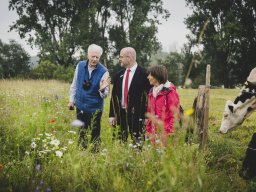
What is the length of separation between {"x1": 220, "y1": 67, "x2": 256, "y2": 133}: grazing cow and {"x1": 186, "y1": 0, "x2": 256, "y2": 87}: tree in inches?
791

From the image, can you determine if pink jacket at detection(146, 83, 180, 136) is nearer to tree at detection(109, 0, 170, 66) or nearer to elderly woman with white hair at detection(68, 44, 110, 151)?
elderly woman with white hair at detection(68, 44, 110, 151)

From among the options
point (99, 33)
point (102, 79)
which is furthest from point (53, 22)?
point (102, 79)

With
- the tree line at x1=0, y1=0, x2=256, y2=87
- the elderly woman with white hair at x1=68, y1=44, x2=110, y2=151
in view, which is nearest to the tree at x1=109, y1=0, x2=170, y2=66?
the tree line at x1=0, y1=0, x2=256, y2=87

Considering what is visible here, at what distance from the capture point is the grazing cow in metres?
3.82

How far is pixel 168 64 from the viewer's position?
147 feet

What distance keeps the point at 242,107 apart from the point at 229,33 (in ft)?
73.5

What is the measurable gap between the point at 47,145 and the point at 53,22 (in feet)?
90.6

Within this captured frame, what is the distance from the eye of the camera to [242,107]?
3906 millimetres

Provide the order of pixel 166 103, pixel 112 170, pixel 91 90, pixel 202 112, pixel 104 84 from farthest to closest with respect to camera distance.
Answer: pixel 91 90 < pixel 104 84 < pixel 202 112 < pixel 166 103 < pixel 112 170

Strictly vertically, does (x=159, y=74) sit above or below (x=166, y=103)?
above

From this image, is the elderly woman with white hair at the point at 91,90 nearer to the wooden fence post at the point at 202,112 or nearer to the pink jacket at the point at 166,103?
the pink jacket at the point at 166,103

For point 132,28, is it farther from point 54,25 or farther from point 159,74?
point 159,74

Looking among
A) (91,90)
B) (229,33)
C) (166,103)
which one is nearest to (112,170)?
(166,103)

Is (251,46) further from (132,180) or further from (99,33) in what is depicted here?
(132,180)
